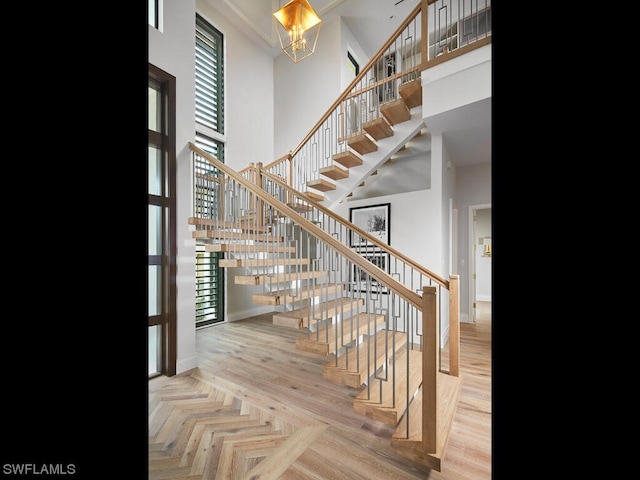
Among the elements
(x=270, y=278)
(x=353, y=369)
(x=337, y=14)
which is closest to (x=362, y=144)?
(x=270, y=278)

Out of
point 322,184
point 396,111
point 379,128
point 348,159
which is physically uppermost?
point 396,111

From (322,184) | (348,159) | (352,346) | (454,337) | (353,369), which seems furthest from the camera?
(322,184)

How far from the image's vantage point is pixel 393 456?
1.72 metres

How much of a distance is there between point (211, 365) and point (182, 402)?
2.40ft

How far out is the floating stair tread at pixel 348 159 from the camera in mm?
3629

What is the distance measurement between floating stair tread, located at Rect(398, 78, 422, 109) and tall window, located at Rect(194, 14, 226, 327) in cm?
317

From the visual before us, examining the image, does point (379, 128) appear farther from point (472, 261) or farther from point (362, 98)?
point (472, 261)

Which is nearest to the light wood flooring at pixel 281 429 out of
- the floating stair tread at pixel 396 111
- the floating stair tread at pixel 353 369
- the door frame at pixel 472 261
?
the floating stair tread at pixel 353 369
